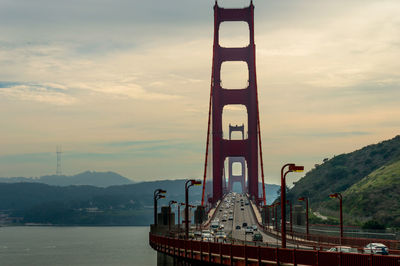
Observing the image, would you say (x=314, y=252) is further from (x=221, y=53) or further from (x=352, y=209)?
(x=352, y=209)

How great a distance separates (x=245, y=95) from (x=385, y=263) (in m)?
94.6

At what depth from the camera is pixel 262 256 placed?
3128 centimetres

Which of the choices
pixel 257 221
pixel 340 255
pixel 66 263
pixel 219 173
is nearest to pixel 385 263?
pixel 340 255

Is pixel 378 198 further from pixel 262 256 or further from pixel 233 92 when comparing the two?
pixel 262 256

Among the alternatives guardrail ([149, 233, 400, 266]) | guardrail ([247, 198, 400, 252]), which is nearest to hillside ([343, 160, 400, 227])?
guardrail ([247, 198, 400, 252])

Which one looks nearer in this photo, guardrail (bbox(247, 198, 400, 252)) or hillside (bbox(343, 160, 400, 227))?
guardrail (bbox(247, 198, 400, 252))

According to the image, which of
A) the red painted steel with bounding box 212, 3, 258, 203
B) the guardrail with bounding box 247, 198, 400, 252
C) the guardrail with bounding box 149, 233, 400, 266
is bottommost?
the guardrail with bounding box 247, 198, 400, 252

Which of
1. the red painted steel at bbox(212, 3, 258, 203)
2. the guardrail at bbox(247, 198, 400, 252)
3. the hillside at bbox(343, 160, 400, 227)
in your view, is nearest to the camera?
the guardrail at bbox(247, 198, 400, 252)

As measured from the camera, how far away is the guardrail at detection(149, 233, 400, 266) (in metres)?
24.5

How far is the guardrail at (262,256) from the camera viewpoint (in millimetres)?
24517

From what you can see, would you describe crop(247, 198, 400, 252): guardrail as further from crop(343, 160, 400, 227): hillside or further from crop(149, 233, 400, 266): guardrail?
crop(343, 160, 400, 227): hillside

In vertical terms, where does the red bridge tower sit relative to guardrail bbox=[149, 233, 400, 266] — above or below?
above

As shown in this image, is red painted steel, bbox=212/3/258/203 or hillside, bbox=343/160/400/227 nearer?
hillside, bbox=343/160/400/227

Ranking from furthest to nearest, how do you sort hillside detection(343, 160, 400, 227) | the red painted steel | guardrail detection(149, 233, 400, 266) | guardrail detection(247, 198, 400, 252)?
1. the red painted steel
2. hillside detection(343, 160, 400, 227)
3. guardrail detection(247, 198, 400, 252)
4. guardrail detection(149, 233, 400, 266)
